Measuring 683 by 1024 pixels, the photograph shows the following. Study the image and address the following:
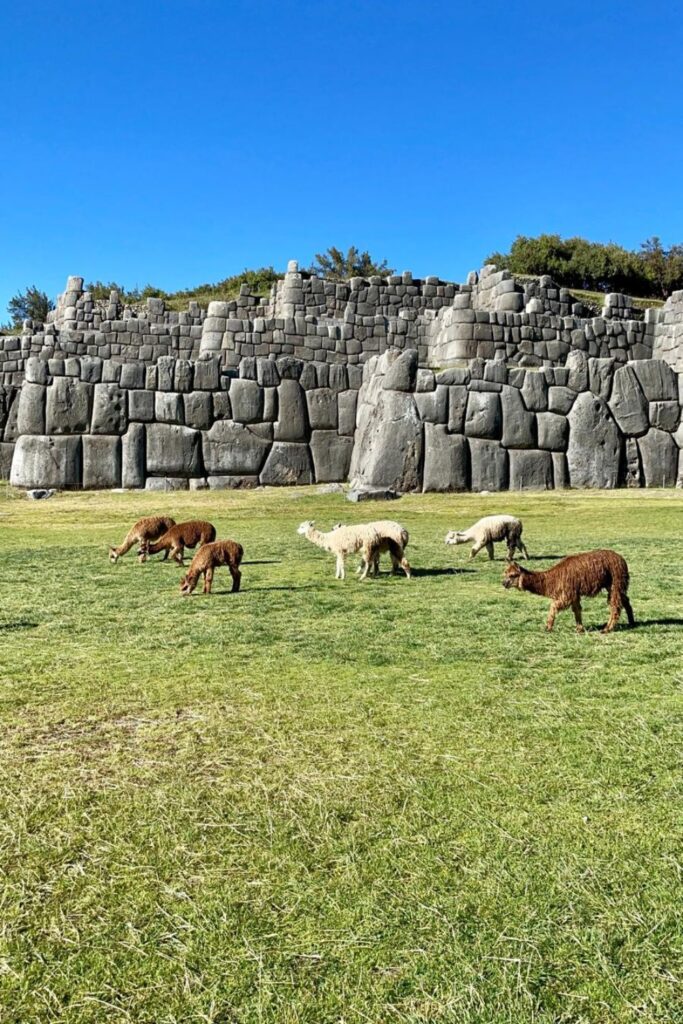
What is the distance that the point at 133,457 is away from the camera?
63.0ft

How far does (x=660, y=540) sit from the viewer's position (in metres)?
11.2

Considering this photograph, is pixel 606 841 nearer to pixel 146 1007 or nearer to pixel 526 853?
pixel 526 853

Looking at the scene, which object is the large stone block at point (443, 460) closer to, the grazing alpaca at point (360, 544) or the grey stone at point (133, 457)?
the grey stone at point (133, 457)

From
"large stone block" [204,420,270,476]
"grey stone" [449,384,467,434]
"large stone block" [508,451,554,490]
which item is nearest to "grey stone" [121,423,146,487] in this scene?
"large stone block" [204,420,270,476]

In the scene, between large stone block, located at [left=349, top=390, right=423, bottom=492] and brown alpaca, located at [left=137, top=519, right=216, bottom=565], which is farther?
large stone block, located at [left=349, top=390, right=423, bottom=492]

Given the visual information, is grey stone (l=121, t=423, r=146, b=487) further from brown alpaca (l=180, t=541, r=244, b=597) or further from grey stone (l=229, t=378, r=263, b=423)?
brown alpaca (l=180, t=541, r=244, b=597)

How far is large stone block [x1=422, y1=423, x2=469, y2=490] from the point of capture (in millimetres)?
18812

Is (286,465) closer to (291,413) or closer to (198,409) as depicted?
(291,413)

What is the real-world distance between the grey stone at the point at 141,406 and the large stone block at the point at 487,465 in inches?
296

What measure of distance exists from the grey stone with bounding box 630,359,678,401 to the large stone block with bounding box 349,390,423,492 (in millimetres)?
6067

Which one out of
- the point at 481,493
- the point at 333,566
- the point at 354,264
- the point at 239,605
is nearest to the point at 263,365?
the point at 481,493

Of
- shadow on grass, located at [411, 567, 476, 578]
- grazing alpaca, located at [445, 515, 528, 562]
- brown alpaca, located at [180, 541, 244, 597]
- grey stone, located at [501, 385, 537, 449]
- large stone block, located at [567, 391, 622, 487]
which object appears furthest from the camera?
large stone block, located at [567, 391, 622, 487]

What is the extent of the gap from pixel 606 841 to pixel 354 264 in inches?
1747

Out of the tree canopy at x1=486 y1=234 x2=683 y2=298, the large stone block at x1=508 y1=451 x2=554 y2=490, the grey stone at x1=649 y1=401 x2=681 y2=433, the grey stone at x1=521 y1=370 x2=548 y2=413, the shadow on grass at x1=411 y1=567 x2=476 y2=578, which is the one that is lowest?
the shadow on grass at x1=411 y1=567 x2=476 y2=578
